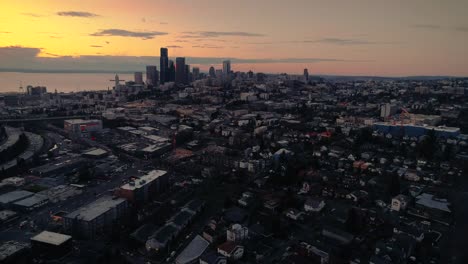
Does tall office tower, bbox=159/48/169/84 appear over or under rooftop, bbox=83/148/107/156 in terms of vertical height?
over

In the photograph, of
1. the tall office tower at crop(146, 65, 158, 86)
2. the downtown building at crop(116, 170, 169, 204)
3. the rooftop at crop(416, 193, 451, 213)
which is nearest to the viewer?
the rooftop at crop(416, 193, 451, 213)

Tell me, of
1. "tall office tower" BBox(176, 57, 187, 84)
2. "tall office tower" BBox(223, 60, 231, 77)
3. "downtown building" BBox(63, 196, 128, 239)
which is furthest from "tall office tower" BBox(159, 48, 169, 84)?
"downtown building" BBox(63, 196, 128, 239)

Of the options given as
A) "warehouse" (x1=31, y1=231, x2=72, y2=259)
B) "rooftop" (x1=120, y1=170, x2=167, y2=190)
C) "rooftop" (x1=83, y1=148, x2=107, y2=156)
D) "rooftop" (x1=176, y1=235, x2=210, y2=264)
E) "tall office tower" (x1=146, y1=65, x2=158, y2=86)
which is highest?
"tall office tower" (x1=146, y1=65, x2=158, y2=86)

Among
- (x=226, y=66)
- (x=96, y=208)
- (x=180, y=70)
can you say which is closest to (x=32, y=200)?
(x=96, y=208)

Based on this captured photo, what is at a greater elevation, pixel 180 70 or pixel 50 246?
pixel 180 70

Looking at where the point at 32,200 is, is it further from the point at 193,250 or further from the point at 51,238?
the point at 193,250

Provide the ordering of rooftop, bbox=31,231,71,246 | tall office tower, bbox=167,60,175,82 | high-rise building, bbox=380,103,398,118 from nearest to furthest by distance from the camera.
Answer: rooftop, bbox=31,231,71,246 < high-rise building, bbox=380,103,398,118 < tall office tower, bbox=167,60,175,82

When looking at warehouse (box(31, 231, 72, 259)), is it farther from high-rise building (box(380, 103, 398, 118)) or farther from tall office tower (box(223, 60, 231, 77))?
tall office tower (box(223, 60, 231, 77))

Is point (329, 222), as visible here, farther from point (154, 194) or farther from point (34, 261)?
point (34, 261)

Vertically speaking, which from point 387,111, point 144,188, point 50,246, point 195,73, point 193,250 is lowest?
point 193,250
